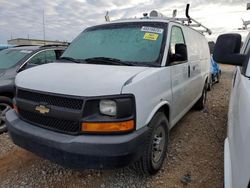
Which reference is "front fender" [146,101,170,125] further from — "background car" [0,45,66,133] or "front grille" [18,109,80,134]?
"background car" [0,45,66,133]

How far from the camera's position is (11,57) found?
555 cm

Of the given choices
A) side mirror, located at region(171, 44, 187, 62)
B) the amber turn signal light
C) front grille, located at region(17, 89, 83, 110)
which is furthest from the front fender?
front grille, located at region(17, 89, 83, 110)

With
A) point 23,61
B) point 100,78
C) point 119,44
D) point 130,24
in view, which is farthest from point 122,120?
point 23,61

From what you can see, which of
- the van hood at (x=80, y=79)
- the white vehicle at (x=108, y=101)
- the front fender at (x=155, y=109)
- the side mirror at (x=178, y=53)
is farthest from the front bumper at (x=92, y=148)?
the side mirror at (x=178, y=53)

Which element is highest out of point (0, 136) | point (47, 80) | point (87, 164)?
point (47, 80)

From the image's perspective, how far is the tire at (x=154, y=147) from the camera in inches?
111

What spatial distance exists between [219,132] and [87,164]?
128 inches

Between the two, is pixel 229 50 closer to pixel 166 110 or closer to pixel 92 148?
pixel 166 110

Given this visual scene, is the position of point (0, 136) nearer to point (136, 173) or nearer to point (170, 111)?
point (136, 173)

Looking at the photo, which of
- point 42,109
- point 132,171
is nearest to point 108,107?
point 42,109

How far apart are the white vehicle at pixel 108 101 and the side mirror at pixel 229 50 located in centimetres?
79

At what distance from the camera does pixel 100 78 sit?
99.7 inches

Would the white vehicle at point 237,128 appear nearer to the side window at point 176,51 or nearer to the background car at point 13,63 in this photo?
the side window at point 176,51

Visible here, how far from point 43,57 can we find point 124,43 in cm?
302
